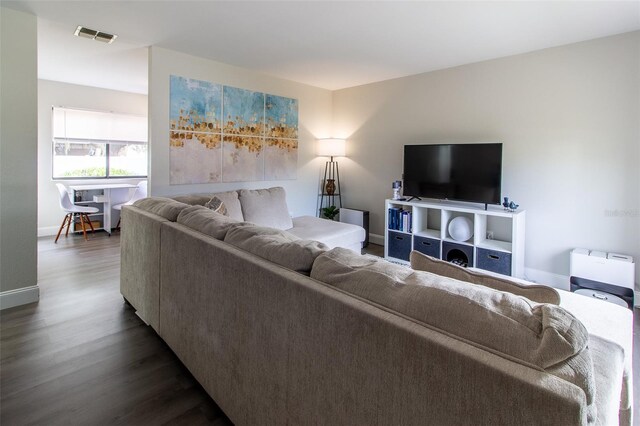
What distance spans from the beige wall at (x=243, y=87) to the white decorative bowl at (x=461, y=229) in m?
2.24

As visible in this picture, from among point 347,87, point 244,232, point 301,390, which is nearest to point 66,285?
point 244,232

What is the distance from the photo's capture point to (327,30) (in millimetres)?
2977

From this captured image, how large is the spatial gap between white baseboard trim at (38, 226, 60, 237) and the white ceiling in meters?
2.51

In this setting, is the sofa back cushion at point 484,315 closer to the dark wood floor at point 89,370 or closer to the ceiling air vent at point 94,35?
the dark wood floor at point 89,370

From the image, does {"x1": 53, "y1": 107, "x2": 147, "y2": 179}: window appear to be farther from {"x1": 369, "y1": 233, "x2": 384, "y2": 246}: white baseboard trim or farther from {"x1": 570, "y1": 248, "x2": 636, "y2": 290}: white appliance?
{"x1": 570, "y1": 248, "x2": 636, "y2": 290}: white appliance

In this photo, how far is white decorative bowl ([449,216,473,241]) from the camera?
146 inches

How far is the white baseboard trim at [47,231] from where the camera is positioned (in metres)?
5.21

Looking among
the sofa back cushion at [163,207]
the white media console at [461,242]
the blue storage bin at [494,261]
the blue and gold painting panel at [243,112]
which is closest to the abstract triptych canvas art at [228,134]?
the blue and gold painting panel at [243,112]

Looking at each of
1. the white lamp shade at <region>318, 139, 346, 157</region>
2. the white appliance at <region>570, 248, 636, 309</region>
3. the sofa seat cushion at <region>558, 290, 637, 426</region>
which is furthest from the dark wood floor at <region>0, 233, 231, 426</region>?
the white lamp shade at <region>318, 139, 346, 157</region>

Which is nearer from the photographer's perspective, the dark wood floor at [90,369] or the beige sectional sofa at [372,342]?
the beige sectional sofa at [372,342]

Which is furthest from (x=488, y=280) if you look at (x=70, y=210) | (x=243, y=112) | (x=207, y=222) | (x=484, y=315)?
(x=70, y=210)

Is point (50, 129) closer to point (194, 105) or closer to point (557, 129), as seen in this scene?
point (194, 105)

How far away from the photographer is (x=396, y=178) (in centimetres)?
470

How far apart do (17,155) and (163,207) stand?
154 centimetres
